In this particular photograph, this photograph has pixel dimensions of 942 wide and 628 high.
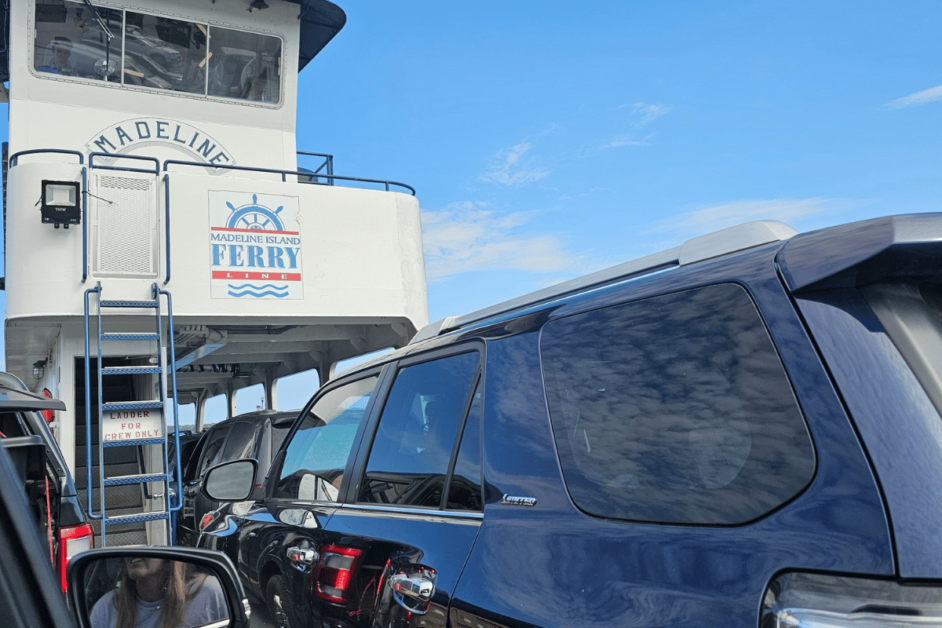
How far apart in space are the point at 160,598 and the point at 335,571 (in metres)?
1.20

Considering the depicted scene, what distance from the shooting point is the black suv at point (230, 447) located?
727 centimetres

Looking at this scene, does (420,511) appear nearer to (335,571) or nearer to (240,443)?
(335,571)

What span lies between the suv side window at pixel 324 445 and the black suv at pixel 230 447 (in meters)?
2.68

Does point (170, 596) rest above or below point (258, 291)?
below

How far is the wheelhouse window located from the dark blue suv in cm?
896

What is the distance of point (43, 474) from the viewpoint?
215 centimetres

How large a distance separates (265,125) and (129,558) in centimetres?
968

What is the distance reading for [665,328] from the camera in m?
1.62

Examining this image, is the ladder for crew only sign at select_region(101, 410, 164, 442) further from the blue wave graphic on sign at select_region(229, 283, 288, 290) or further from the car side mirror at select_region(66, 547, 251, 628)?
the car side mirror at select_region(66, 547, 251, 628)

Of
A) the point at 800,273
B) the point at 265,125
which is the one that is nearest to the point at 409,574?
the point at 800,273

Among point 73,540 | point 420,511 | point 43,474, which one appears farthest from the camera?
point 73,540

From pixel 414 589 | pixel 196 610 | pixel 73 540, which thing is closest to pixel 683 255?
pixel 414 589

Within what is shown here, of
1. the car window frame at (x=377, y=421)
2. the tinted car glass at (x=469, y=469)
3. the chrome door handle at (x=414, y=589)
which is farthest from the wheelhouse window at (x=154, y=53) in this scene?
the chrome door handle at (x=414, y=589)

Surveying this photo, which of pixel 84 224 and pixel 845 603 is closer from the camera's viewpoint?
pixel 845 603
